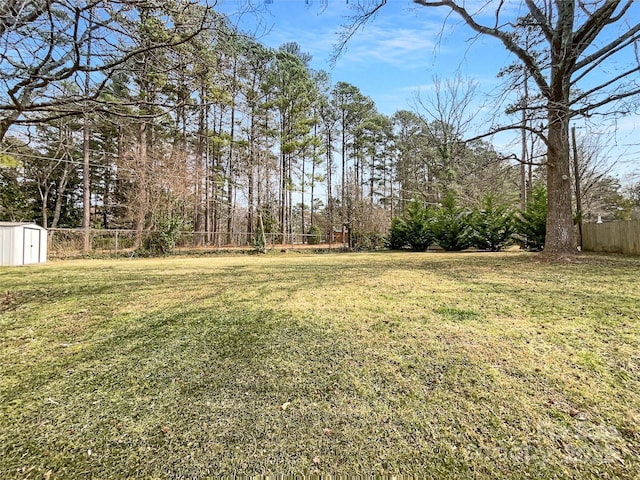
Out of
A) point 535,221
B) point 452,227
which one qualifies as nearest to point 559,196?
point 535,221

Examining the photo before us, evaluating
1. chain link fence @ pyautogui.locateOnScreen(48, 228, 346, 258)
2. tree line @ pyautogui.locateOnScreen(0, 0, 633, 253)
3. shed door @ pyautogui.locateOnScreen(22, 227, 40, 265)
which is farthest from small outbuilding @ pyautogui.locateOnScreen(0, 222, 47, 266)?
tree line @ pyautogui.locateOnScreen(0, 0, 633, 253)

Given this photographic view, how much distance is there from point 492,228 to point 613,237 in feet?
12.0

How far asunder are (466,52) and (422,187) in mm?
16569

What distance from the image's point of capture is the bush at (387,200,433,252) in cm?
1314

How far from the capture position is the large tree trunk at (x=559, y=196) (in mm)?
6242

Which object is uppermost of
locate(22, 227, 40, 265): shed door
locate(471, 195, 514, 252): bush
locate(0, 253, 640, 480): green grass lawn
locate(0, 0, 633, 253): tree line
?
locate(0, 0, 633, 253): tree line

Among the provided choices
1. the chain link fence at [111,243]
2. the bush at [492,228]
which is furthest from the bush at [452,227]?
the chain link fence at [111,243]

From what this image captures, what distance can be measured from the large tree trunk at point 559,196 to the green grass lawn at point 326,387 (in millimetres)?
3196

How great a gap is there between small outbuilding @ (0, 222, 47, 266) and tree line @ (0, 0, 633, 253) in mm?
2413

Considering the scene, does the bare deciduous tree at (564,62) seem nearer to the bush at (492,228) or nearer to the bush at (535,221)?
the bush at (535,221)

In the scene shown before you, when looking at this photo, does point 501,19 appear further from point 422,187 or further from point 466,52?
point 422,187

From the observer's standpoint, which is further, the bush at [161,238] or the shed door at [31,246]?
the bush at [161,238]

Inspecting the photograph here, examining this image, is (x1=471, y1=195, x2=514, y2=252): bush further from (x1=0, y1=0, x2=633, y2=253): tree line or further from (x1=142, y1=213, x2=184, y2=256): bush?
(x1=142, y1=213, x2=184, y2=256): bush

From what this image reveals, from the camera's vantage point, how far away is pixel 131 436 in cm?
149
